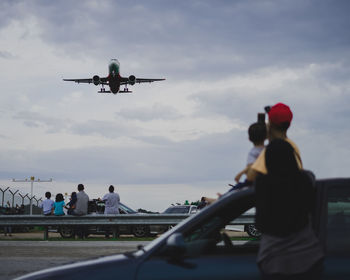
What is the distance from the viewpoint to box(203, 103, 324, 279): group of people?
11.4 feet

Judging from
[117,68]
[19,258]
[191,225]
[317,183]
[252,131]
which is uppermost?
[117,68]

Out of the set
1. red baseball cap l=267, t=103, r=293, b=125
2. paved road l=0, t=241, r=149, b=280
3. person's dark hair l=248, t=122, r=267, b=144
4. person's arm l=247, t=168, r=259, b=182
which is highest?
red baseball cap l=267, t=103, r=293, b=125

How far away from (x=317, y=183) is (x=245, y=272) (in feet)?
A: 2.61

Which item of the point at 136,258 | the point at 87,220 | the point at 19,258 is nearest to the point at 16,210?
the point at 87,220

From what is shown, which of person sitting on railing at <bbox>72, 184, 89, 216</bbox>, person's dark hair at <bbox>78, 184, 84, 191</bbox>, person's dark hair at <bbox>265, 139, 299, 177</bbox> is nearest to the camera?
person's dark hair at <bbox>265, 139, 299, 177</bbox>

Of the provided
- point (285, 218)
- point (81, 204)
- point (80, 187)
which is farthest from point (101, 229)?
point (285, 218)

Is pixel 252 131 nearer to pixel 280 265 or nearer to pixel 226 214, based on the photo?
pixel 226 214

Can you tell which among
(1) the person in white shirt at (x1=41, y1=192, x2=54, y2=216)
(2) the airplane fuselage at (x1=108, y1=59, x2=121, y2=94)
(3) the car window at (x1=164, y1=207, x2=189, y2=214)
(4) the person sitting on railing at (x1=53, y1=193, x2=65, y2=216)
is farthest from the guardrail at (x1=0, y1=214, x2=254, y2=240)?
(2) the airplane fuselage at (x1=108, y1=59, x2=121, y2=94)

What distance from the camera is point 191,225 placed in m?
3.87

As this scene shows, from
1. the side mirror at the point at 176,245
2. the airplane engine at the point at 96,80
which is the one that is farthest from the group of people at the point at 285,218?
the airplane engine at the point at 96,80

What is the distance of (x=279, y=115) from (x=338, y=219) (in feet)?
2.71

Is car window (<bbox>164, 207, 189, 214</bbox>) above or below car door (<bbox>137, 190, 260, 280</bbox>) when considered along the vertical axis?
above

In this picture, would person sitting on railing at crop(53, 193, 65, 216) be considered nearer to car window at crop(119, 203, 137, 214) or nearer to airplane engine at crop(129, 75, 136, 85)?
car window at crop(119, 203, 137, 214)

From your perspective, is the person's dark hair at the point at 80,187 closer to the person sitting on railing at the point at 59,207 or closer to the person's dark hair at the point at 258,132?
the person sitting on railing at the point at 59,207
